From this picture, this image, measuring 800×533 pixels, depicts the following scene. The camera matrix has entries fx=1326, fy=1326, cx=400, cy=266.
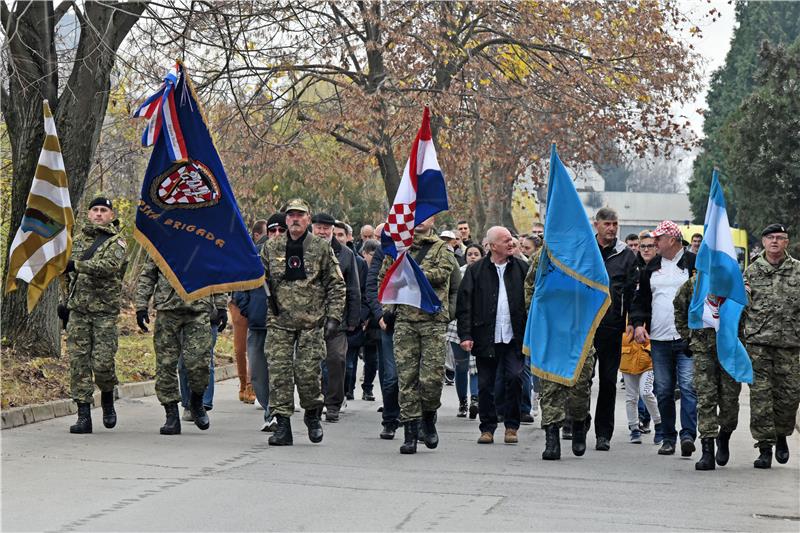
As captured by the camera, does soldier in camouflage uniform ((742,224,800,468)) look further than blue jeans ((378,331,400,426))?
No

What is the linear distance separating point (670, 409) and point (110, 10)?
797 cm

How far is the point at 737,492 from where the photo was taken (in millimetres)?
9492

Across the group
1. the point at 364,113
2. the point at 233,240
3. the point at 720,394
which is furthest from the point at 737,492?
the point at 364,113

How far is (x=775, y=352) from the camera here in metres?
10.9

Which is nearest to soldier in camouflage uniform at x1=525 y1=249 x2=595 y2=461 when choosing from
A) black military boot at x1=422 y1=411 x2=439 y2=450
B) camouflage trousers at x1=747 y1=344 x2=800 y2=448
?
black military boot at x1=422 y1=411 x2=439 y2=450

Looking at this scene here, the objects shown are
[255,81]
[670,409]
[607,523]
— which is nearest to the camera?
[607,523]

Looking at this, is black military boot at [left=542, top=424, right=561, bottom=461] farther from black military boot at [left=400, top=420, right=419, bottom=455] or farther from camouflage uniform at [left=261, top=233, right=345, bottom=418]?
camouflage uniform at [left=261, top=233, right=345, bottom=418]

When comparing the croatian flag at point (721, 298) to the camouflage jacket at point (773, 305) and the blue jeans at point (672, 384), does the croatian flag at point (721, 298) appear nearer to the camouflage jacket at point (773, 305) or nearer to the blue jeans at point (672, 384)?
the camouflage jacket at point (773, 305)

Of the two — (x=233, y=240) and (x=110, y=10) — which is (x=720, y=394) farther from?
(x=110, y=10)

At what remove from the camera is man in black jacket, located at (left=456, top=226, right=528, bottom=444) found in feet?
39.4

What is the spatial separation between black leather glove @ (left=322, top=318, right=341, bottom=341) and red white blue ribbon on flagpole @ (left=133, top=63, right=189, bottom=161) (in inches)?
73.1

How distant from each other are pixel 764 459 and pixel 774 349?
908 mm

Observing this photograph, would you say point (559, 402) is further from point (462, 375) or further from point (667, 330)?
point (462, 375)

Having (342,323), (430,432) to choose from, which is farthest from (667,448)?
(342,323)
